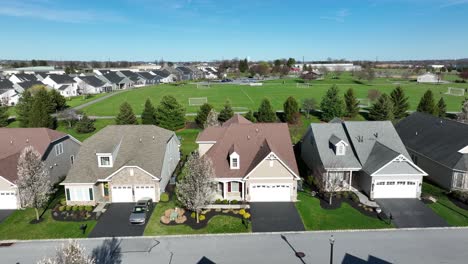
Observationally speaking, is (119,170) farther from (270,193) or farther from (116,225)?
(270,193)

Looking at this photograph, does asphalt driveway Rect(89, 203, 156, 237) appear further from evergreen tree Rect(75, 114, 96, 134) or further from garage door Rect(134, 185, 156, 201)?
evergreen tree Rect(75, 114, 96, 134)

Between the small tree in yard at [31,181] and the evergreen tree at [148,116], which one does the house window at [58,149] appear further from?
the evergreen tree at [148,116]

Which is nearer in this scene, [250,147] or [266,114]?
[250,147]

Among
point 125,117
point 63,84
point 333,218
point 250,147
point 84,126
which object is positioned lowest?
point 333,218

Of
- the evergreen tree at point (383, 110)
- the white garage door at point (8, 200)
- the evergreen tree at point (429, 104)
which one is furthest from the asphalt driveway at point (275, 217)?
the evergreen tree at point (429, 104)

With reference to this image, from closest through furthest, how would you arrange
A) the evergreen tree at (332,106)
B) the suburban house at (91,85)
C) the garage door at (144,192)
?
the garage door at (144,192) < the evergreen tree at (332,106) < the suburban house at (91,85)

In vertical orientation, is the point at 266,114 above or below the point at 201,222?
above

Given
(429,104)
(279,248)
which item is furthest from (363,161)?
(429,104)
